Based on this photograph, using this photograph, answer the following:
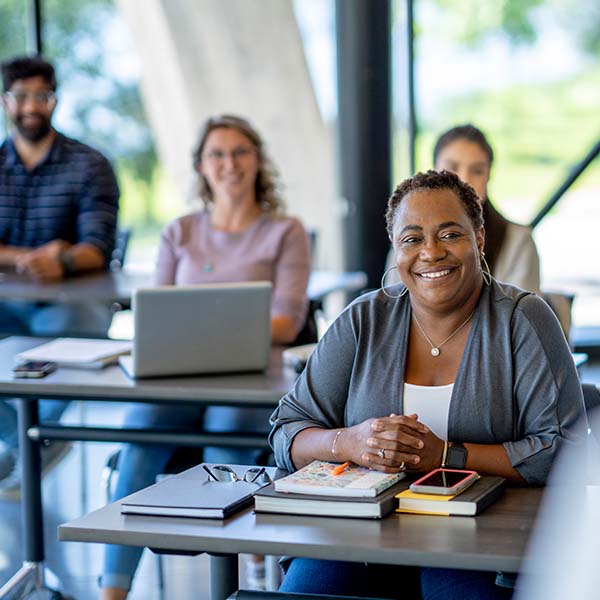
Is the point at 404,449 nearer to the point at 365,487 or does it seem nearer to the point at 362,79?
the point at 365,487

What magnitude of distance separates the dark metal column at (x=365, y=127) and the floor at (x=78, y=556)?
218 cm

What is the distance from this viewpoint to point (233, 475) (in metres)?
2.06

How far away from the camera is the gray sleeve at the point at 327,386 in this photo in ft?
7.54

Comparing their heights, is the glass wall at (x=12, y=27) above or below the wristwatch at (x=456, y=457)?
above

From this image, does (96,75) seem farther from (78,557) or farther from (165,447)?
(165,447)

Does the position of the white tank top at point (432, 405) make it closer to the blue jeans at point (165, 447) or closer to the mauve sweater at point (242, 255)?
the blue jeans at point (165, 447)

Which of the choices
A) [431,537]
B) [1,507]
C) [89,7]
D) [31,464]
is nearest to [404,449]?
[431,537]

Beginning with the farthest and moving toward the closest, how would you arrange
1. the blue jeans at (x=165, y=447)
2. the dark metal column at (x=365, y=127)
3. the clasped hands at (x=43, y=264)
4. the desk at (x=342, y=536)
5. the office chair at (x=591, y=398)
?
the dark metal column at (x=365, y=127), the clasped hands at (x=43, y=264), the blue jeans at (x=165, y=447), the office chair at (x=591, y=398), the desk at (x=342, y=536)

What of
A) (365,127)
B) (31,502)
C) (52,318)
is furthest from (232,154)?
(365,127)

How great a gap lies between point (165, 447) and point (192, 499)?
118 cm

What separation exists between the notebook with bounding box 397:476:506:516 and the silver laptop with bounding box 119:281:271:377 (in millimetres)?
1021

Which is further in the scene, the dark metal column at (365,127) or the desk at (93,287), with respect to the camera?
the dark metal column at (365,127)

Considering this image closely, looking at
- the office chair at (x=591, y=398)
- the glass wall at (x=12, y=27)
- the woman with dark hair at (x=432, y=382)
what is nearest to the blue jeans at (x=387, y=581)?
the woman with dark hair at (x=432, y=382)

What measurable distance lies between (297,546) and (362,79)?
15.1 feet
